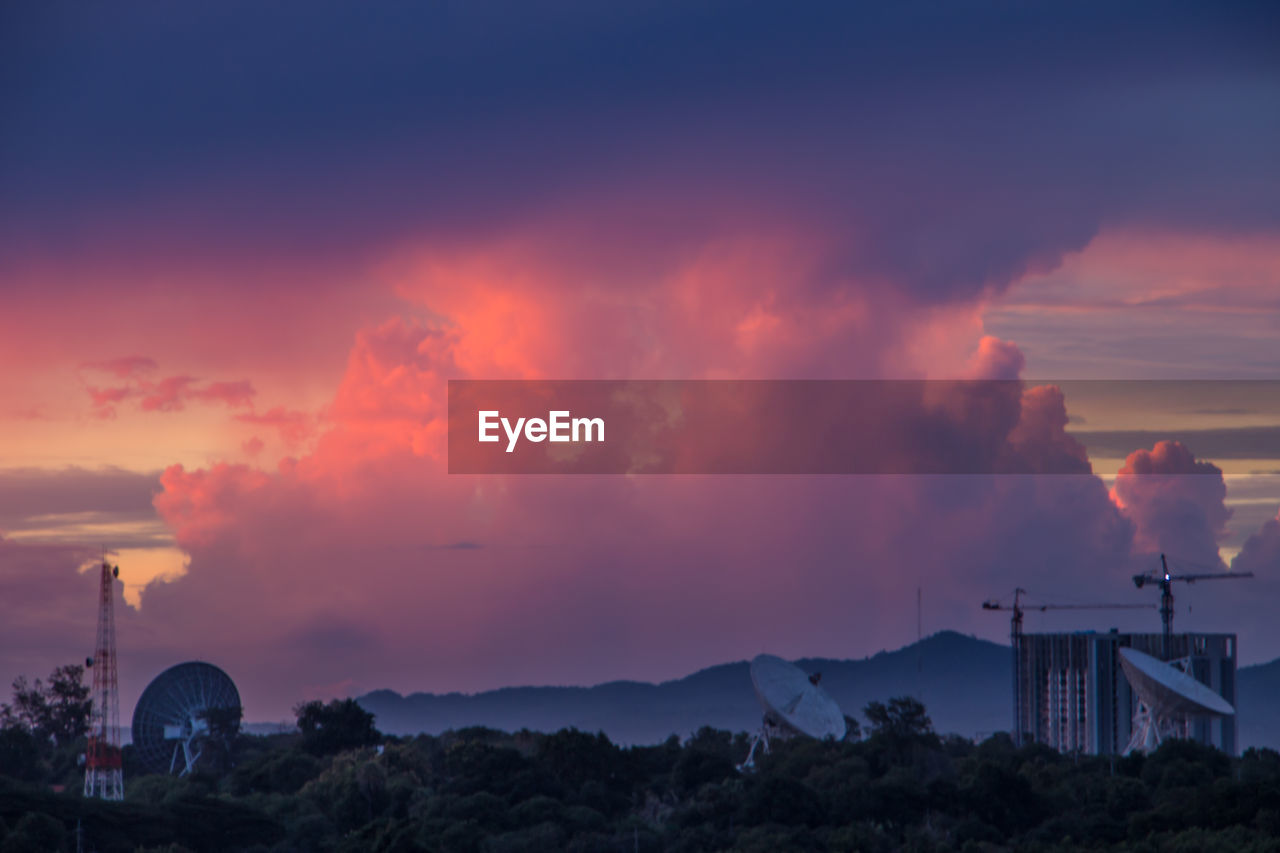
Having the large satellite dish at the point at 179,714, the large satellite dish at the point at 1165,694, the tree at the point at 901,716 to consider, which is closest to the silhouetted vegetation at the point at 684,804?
the large satellite dish at the point at 1165,694

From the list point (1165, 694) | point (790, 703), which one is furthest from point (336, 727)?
point (1165, 694)

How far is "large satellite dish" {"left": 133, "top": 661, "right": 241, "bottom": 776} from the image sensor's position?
171 metres

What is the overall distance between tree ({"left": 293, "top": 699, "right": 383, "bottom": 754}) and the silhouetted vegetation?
25081 millimetres

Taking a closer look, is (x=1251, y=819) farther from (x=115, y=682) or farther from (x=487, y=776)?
(x=115, y=682)

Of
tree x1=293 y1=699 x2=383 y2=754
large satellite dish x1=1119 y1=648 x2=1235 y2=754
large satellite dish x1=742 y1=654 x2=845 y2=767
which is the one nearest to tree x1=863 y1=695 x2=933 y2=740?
large satellite dish x1=742 y1=654 x2=845 y2=767

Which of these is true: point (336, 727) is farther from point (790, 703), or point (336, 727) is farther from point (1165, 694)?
point (1165, 694)

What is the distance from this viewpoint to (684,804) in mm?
125250

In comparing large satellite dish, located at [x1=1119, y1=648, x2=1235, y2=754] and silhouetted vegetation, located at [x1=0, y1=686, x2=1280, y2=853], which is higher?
large satellite dish, located at [x1=1119, y1=648, x2=1235, y2=754]

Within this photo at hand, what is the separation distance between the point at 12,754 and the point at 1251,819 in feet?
437

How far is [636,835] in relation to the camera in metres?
107

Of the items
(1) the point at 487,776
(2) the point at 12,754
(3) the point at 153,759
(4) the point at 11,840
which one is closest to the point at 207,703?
(3) the point at 153,759

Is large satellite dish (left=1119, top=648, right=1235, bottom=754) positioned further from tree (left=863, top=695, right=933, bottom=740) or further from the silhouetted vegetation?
tree (left=863, top=695, right=933, bottom=740)

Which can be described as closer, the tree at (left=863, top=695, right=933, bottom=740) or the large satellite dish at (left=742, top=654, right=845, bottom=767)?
the large satellite dish at (left=742, top=654, right=845, bottom=767)

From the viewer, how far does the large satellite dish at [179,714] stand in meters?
171
